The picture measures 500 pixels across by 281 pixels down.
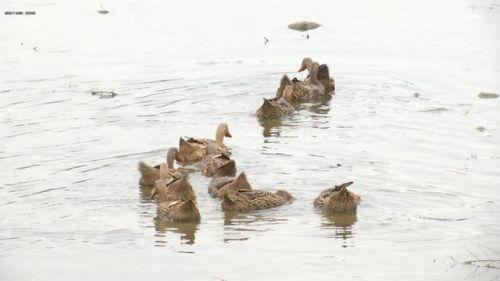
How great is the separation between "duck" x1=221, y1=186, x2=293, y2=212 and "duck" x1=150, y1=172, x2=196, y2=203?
20.5 inches

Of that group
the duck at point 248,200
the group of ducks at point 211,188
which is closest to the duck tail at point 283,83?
the group of ducks at point 211,188

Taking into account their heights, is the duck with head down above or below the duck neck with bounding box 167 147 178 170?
below

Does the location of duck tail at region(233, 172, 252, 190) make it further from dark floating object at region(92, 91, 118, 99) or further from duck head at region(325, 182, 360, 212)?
dark floating object at region(92, 91, 118, 99)

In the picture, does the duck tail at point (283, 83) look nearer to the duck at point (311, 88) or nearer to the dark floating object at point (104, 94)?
the duck at point (311, 88)

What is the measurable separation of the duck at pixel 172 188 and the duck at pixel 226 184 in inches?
13.7

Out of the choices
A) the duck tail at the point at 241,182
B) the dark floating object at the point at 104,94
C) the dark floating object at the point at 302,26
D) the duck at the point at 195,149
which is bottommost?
the duck tail at the point at 241,182

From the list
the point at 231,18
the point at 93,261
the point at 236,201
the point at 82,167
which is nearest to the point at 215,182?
the point at 236,201

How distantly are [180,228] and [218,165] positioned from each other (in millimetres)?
2190

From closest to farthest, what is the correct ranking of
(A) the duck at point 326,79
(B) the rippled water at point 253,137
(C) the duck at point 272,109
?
(B) the rippled water at point 253,137, (C) the duck at point 272,109, (A) the duck at point 326,79

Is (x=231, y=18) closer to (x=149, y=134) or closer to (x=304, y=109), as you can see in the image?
(x=304, y=109)

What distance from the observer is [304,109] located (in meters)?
18.6

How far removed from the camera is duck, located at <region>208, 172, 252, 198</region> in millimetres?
13008

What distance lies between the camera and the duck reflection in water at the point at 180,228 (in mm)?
11961

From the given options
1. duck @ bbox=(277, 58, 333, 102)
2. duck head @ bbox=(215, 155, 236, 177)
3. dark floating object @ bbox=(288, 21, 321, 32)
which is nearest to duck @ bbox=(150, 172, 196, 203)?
duck head @ bbox=(215, 155, 236, 177)
